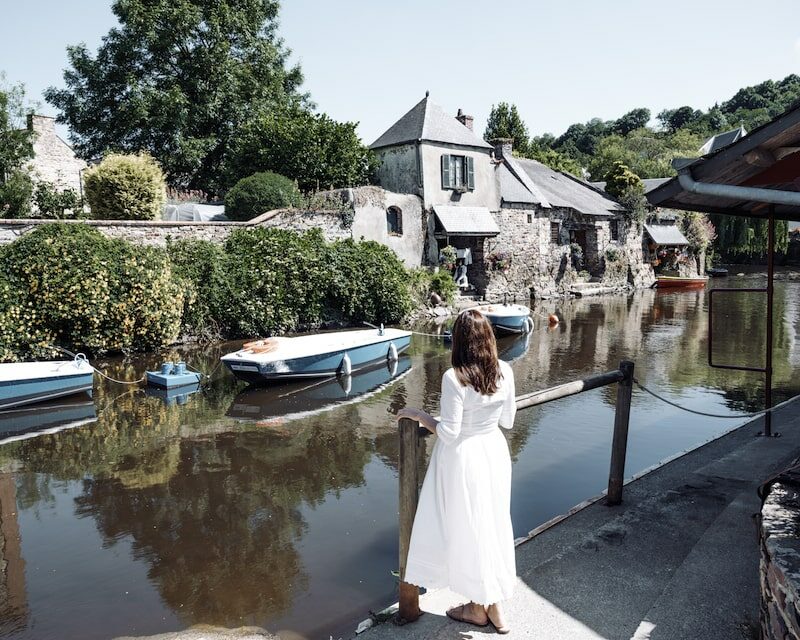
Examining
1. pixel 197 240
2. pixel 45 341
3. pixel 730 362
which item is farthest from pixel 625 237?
pixel 45 341

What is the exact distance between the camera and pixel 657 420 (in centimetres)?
1062

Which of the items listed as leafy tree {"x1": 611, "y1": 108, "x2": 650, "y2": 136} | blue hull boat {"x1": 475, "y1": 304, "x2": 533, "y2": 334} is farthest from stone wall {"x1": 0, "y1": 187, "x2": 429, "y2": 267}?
leafy tree {"x1": 611, "y1": 108, "x2": 650, "y2": 136}

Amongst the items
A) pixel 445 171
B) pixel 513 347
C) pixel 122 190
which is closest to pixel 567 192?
pixel 445 171

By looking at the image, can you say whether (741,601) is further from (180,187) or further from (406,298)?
(180,187)

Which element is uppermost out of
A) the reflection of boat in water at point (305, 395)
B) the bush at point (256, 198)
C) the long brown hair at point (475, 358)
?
the bush at point (256, 198)

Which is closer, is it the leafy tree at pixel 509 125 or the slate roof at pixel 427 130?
the slate roof at pixel 427 130

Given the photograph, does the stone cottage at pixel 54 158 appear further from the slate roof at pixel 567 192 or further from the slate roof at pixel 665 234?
the slate roof at pixel 665 234

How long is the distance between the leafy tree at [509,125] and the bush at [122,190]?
37999mm

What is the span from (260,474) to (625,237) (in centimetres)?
3346

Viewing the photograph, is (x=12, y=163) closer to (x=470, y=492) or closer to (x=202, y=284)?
(x=202, y=284)

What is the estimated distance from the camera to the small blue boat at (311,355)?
12805mm

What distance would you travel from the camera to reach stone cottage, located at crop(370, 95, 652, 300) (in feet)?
92.5

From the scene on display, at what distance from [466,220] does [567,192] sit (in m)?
10.7

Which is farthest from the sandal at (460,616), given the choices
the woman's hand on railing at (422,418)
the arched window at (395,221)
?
the arched window at (395,221)
